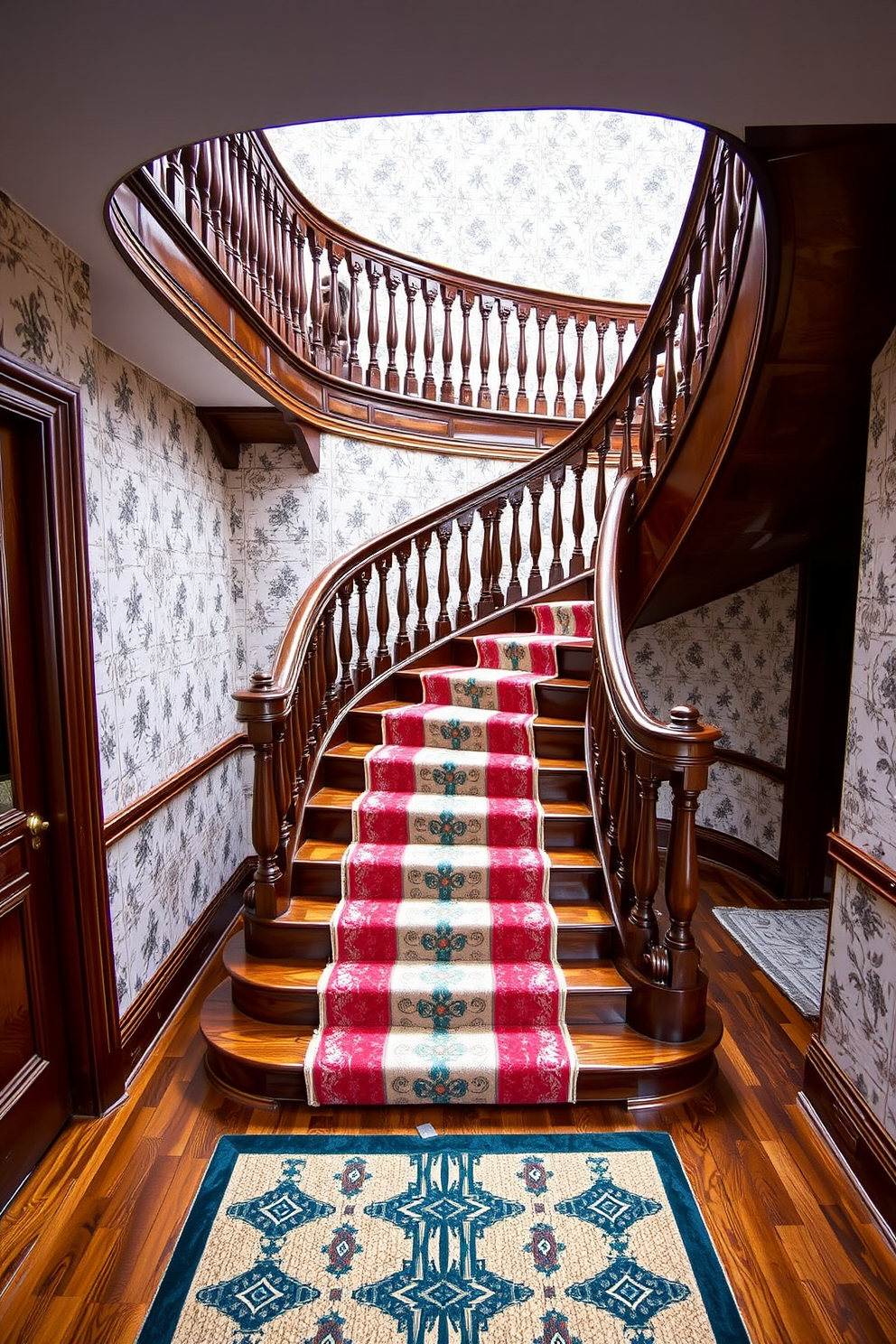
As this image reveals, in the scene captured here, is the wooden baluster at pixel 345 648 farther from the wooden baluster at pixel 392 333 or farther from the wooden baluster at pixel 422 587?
the wooden baluster at pixel 392 333

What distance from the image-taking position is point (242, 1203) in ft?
5.98

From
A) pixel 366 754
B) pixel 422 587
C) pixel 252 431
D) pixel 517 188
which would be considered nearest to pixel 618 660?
pixel 366 754

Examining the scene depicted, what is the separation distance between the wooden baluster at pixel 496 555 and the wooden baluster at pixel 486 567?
2 centimetres

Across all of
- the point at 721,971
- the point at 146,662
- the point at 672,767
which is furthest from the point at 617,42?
the point at 721,971

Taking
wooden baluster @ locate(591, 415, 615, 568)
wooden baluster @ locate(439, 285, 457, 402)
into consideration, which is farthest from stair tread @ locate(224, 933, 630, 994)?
wooden baluster @ locate(439, 285, 457, 402)

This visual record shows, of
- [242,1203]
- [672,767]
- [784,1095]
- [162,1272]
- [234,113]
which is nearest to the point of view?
[234,113]

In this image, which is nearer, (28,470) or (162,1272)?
(162,1272)

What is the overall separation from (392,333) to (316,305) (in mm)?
533

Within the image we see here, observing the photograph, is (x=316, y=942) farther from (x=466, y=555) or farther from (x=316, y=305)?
(x=316, y=305)

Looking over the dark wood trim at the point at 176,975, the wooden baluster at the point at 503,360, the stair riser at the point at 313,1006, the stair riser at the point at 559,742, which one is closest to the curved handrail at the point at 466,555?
the stair riser at the point at 313,1006

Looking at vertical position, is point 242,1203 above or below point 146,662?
below

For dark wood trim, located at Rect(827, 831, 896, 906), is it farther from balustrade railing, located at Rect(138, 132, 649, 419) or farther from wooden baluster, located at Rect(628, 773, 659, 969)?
balustrade railing, located at Rect(138, 132, 649, 419)

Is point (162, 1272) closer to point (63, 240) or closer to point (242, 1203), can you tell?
point (242, 1203)

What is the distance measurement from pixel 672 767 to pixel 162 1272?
1.73 metres
